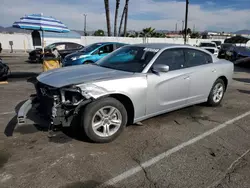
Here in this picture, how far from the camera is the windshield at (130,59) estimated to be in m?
4.01

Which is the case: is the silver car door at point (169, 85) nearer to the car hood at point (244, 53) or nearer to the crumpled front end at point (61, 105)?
the crumpled front end at point (61, 105)

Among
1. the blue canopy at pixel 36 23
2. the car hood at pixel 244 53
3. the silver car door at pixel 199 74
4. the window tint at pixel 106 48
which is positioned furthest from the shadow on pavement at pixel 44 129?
the car hood at pixel 244 53

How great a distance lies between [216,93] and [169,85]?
1.92m

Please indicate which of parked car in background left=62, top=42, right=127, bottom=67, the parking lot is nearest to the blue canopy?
parked car in background left=62, top=42, right=127, bottom=67

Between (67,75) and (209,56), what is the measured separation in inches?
133

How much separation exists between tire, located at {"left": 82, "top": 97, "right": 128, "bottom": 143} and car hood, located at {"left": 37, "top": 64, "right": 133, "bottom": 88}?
38 centimetres

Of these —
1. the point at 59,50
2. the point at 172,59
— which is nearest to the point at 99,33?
the point at 59,50

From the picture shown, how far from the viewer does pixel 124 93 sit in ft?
11.5

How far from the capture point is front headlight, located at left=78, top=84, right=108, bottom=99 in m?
3.16

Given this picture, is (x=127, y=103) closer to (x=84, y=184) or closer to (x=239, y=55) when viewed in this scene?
(x=84, y=184)

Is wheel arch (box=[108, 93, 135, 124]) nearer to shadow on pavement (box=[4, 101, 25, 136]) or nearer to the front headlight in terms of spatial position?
the front headlight

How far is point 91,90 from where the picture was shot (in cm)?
321

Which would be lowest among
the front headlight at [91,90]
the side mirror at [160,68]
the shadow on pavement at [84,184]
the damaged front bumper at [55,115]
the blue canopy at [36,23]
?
the shadow on pavement at [84,184]

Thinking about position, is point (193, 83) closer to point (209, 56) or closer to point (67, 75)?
point (209, 56)
